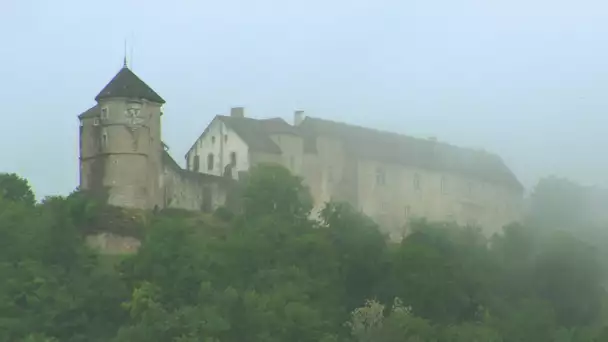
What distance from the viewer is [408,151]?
86.7 meters

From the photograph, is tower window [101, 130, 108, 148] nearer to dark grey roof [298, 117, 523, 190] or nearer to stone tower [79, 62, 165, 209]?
stone tower [79, 62, 165, 209]

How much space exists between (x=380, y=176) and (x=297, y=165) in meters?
5.65

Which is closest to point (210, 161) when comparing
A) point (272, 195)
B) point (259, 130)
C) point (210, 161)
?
point (210, 161)

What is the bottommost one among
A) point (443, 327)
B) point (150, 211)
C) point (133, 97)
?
point (443, 327)

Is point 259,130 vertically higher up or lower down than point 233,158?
higher up

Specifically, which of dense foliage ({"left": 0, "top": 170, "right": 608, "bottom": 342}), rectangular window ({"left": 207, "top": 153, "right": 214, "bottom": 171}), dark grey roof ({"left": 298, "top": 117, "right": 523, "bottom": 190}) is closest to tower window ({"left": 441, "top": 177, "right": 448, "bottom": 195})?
dark grey roof ({"left": 298, "top": 117, "right": 523, "bottom": 190})

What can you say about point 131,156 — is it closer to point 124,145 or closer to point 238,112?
point 124,145

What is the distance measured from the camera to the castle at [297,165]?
71.1 m

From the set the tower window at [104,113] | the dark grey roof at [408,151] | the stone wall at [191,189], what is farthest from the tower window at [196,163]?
the tower window at [104,113]

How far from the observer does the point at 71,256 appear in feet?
218

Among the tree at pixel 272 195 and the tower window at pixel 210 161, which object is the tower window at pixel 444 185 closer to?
the tower window at pixel 210 161

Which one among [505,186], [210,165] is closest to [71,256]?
[210,165]

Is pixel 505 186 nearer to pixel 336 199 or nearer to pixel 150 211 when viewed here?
pixel 336 199

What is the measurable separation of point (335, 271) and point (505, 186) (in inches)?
1032
